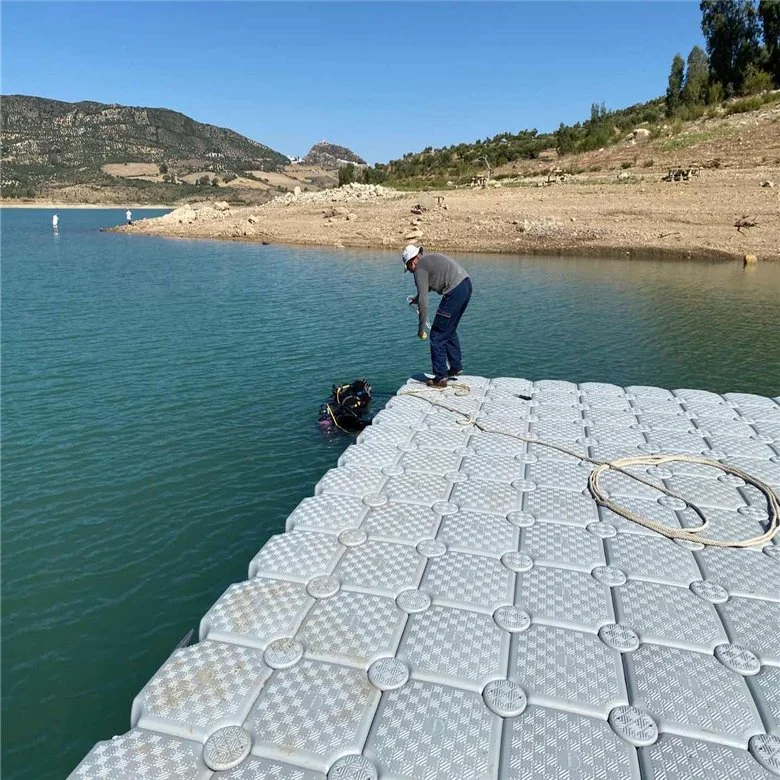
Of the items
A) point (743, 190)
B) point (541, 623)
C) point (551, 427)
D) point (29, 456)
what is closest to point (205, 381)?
point (29, 456)

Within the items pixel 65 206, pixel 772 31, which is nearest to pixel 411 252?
pixel 772 31

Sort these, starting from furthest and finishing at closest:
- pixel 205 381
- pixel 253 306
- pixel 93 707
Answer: pixel 253 306 < pixel 205 381 < pixel 93 707

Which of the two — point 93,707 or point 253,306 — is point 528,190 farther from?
point 93,707

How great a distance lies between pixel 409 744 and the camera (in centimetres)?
286

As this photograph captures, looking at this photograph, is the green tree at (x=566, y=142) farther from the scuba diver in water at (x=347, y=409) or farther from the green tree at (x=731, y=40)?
the scuba diver in water at (x=347, y=409)

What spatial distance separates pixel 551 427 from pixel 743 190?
3016cm

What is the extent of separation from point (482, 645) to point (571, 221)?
3031 cm

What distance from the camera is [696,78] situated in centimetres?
5472

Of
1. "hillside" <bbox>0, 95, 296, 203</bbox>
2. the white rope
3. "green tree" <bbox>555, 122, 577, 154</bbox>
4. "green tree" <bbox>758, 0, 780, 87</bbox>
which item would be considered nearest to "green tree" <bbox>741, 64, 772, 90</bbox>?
"green tree" <bbox>758, 0, 780, 87</bbox>

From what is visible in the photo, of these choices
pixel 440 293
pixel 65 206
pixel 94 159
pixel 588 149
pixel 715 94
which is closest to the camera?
pixel 440 293

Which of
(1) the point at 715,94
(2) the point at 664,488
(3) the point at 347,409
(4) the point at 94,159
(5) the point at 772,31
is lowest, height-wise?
(3) the point at 347,409

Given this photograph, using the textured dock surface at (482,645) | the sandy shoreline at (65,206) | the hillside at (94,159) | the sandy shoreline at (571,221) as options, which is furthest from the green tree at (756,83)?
the hillside at (94,159)

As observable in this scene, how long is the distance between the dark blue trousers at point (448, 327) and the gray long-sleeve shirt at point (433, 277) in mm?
112

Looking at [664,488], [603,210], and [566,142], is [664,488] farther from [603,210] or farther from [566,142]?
[566,142]
